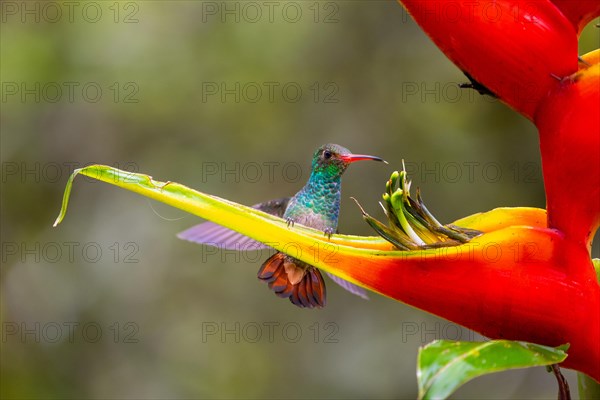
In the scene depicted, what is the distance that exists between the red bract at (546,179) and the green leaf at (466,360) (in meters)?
0.08

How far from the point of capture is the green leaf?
69 cm

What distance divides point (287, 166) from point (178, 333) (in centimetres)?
76

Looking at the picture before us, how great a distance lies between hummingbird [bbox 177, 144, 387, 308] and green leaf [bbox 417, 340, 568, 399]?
41 cm

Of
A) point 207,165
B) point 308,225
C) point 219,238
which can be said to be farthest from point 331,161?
point 207,165

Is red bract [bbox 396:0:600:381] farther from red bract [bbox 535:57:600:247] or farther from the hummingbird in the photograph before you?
the hummingbird

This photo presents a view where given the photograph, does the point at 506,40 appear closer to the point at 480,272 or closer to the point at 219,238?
the point at 480,272

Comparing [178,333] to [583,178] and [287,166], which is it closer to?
[287,166]

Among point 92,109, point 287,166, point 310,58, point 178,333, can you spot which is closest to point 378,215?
point 287,166

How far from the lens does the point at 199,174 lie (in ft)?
10.1

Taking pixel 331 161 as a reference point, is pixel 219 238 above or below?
below

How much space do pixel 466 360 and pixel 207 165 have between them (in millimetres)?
2456

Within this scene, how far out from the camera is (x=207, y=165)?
3.11m

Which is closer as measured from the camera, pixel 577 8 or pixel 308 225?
pixel 577 8

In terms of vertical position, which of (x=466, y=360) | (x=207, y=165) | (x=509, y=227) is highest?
(x=207, y=165)
